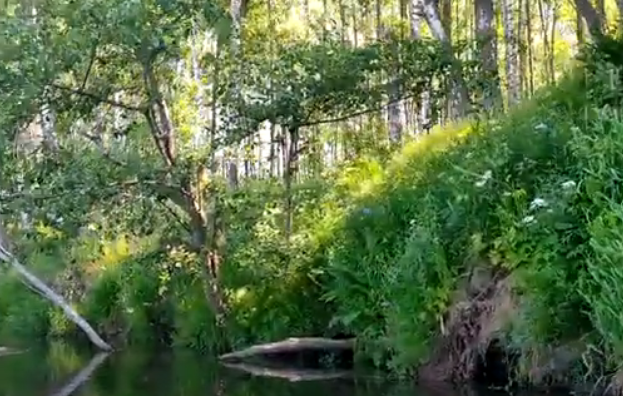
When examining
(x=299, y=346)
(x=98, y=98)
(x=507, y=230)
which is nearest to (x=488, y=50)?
(x=299, y=346)

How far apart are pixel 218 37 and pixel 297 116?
124 centimetres

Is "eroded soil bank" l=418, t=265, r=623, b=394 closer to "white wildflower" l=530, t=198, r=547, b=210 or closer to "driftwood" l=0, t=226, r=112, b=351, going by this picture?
"white wildflower" l=530, t=198, r=547, b=210

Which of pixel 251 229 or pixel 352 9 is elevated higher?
pixel 352 9

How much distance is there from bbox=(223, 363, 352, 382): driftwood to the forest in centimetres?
34

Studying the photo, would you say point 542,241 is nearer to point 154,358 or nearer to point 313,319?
point 313,319

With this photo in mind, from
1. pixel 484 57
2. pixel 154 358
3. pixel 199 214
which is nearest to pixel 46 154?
pixel 199 214

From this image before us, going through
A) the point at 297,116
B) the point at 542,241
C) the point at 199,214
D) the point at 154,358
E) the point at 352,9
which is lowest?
the point at 154,358

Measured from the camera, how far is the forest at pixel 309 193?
24.6ft

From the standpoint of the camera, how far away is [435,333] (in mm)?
8664

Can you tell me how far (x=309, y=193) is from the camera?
11.7m

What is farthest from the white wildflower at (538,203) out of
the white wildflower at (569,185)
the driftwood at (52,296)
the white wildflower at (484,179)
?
the driftwood at (52,296)

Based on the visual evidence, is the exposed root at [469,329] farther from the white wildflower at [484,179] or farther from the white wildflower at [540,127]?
the white wildflower at [540,127]

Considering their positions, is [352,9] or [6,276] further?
[352,9]

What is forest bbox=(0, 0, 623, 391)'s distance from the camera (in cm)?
750
